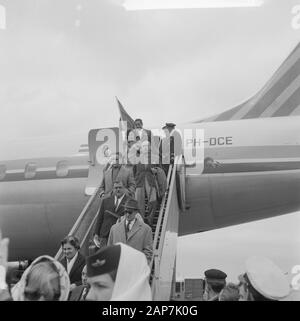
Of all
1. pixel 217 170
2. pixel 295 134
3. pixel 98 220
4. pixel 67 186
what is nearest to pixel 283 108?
pixel 295 134

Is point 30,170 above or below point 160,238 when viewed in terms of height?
above

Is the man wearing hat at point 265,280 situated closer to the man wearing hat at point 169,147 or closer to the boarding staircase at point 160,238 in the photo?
the boarding staircase at point 160,238

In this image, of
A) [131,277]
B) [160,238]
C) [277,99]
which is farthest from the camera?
[277,99]

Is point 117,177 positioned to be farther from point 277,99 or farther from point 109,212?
point 277,99

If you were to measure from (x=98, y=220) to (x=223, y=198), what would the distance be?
2321 millimetres

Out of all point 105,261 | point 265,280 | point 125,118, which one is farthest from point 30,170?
point 265,280

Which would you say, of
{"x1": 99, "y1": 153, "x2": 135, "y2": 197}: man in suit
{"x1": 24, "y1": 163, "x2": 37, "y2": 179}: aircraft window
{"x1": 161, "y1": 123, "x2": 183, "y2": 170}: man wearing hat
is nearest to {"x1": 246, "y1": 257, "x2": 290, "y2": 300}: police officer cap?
{"x1": 99, "y1": 153, "x2": 135, "y2": 197}: man in suit

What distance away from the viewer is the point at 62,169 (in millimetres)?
6254

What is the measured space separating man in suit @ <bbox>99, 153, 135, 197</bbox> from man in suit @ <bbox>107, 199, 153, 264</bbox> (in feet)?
1.91

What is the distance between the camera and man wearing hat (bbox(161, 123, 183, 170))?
15.9 feet

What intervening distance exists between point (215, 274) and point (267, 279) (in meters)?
0.88

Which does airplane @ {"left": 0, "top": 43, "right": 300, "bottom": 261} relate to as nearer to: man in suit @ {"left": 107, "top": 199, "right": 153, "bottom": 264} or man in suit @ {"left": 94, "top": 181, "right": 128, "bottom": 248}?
man in suit @ {"left": 94, "top": 181, "right": 128, "bottom": 248}

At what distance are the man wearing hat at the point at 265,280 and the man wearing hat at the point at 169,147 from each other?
2.74 m
